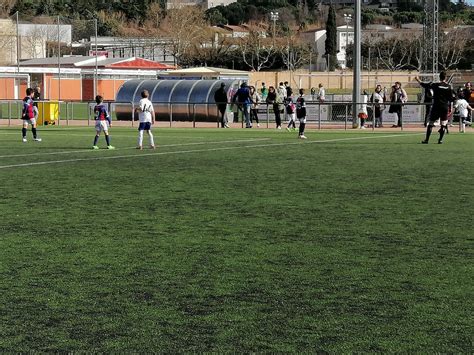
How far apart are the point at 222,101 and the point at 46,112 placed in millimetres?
7275

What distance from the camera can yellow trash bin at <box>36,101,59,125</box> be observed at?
39.8 metres

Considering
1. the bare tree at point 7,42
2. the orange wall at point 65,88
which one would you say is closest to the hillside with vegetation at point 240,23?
the bare tree at point 7,42

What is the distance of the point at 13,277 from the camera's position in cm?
738

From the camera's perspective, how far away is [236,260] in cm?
811

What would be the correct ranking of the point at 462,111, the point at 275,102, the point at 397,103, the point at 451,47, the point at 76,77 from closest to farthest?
1. the point at 462,111
2. the point at 397,103
3. the point at 275,102
4. the point at 76,77
5. the point at 451,47

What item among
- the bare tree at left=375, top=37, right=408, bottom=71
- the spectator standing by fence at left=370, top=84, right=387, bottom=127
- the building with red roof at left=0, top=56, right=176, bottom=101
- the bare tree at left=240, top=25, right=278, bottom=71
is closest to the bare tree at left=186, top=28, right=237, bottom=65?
the bare tree at left=240, top=25, right=278, bottom=71

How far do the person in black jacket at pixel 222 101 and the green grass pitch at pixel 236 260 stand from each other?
20.9 m

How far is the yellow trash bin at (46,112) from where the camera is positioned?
131 feet

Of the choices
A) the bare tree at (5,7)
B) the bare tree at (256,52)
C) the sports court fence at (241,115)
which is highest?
the bare tree at (5,7)

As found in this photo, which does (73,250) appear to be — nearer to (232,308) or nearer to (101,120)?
(232,308)

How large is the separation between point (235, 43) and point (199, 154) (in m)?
94.0

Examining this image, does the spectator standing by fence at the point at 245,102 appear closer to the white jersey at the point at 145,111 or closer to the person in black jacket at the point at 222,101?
the person in black jacket at the point at 222,101

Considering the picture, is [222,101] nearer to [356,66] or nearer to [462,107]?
[356,66]

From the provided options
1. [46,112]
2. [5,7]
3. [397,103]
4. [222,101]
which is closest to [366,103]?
[397,103]
